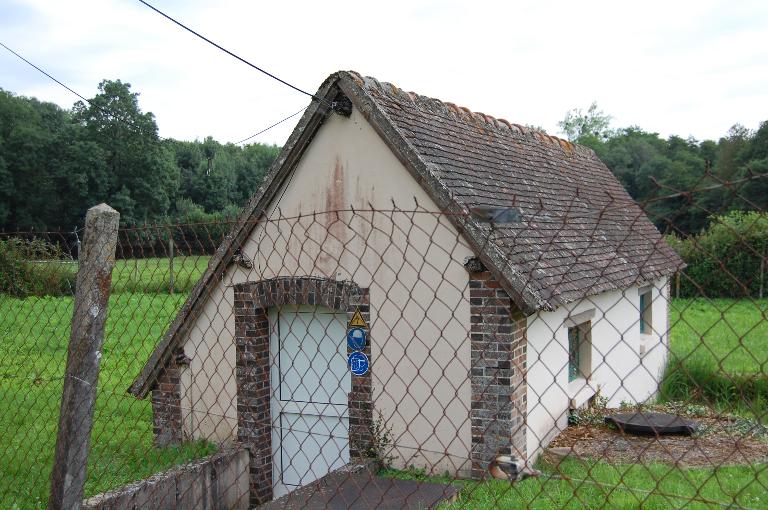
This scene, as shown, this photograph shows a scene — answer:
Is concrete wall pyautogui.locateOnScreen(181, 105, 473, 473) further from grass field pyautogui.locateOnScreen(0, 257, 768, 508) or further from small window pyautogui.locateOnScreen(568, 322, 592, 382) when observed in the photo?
small window pyautogui.locateOnScreen(568, 322, 592, 382)

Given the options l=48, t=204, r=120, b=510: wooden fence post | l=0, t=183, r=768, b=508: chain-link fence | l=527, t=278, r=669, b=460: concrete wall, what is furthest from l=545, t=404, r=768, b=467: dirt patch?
l=48, t=204, r=120, b=510: wooden fence post

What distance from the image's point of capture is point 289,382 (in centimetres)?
825

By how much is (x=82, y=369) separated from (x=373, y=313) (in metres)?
4.38

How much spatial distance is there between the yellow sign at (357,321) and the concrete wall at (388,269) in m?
0.12

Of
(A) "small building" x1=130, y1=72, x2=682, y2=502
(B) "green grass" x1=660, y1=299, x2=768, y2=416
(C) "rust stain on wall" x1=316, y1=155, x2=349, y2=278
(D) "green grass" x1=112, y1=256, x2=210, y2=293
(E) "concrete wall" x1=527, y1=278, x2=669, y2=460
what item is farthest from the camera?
(B) "green grass" x1=660, y1=299, x2=768, y2=416

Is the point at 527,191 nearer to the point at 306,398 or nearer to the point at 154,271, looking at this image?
the point at 306,398

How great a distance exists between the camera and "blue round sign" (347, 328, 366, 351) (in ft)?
25.3

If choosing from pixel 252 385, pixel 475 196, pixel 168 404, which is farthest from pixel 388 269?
pixel 168 404

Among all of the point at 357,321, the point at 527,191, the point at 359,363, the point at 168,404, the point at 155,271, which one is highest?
the point at 527,191

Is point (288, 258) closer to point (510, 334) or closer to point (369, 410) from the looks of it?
point (369, 410)

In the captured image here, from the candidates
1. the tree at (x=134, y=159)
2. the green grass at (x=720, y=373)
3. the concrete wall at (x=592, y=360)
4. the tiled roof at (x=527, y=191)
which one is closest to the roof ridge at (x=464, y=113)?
the tiled roof at (x=527, y=191)

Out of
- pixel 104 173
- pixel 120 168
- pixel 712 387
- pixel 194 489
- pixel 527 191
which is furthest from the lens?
pixel 120 168

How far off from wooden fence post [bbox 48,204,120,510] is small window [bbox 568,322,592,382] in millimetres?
7282

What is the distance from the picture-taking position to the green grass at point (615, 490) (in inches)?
226
